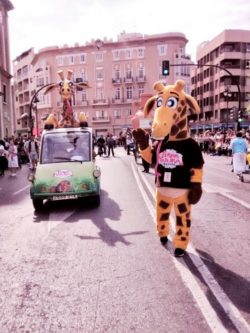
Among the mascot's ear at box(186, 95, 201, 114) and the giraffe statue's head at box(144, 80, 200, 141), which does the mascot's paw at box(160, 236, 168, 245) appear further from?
the mascot's ear at box(186, 95, 201, 114)

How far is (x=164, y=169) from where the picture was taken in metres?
5.69

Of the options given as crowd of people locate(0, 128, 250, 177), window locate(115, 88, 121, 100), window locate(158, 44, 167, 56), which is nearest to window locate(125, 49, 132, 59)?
window locate(158, 44, 167, 56)

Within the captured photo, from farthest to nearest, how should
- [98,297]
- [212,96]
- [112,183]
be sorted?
[212,96], [112,183], [98,297]

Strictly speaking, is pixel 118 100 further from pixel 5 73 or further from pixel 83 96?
pixel 5 73

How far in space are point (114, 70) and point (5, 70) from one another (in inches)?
1518

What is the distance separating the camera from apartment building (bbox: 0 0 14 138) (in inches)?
1582

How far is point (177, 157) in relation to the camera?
558cm

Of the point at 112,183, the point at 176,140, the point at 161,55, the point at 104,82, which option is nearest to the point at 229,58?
the point at 161,55

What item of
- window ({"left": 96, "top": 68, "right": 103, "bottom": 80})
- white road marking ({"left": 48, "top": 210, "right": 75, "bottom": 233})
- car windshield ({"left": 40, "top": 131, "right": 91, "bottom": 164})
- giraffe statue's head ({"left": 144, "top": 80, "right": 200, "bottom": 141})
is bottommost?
white road marking ({"left": 48, "top": 210, "right": 75, "bottom": 233})

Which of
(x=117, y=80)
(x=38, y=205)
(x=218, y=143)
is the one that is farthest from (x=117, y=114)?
(x=38, y=205)

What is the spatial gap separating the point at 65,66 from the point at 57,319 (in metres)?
78.5

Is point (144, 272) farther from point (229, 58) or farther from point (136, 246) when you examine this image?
point (229, 58)

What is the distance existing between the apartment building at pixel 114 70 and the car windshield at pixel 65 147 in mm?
65633

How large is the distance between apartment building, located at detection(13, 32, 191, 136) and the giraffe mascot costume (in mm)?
70163
